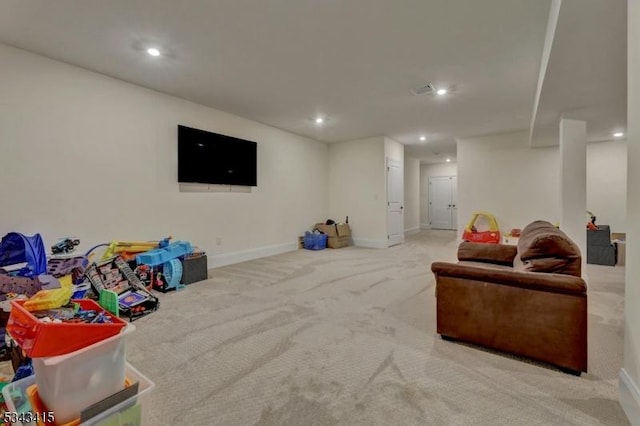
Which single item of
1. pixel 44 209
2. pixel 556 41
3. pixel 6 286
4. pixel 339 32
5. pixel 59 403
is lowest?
pixel 59 403

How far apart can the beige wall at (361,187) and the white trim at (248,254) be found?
1608mm

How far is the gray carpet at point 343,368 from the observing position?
1.48 meters

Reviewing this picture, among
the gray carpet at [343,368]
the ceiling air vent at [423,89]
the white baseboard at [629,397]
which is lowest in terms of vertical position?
the gray carpet at [343,368]

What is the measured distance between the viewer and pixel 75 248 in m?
3.18

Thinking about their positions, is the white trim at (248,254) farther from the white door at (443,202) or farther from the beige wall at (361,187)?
the white door at (443,202)

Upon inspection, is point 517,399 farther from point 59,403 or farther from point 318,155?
point 318,155

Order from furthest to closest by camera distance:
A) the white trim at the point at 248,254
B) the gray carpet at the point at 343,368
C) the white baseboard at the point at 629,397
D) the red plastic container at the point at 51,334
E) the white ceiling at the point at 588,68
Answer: the white trim at the point at 248,254
the white ceiling at the point at 588,68
the gray carpet at the point at 343,368
the white baseboard at the point at 629,397
the red plastic container at the point at 51,334

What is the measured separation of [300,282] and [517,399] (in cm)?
256

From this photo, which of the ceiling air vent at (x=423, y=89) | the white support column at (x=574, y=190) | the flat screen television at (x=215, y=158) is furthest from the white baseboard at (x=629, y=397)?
the flat screen television at (x=215, y=158)

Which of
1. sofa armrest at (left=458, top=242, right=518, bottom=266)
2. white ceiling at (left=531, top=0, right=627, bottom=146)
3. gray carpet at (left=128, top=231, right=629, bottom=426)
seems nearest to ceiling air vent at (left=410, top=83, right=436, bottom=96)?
white ceiling at (left=531, top=0, right=627, bottom=146)

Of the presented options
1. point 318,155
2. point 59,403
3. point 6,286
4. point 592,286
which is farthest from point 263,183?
point 592,286

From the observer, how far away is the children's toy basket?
5859 millimetres

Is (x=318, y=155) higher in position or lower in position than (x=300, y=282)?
higher

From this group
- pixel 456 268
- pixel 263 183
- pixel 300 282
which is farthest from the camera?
pixel 263 183
